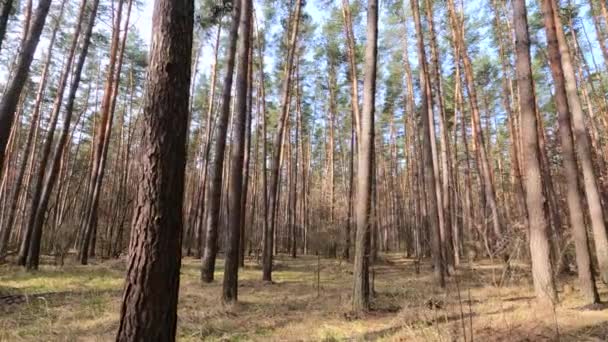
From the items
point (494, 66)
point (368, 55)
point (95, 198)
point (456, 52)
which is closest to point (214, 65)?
point (95, 198)

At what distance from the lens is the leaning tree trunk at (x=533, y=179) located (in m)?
6.18

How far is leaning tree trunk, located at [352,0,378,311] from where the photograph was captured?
6.36 metres

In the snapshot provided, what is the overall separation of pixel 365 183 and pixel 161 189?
4.42 meters

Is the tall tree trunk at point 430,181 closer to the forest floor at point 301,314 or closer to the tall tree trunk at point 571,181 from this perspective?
the forest floor at point 301,314

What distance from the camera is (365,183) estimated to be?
671cm

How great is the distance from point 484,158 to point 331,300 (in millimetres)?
9156

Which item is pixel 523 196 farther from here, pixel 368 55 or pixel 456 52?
pixel 368 55

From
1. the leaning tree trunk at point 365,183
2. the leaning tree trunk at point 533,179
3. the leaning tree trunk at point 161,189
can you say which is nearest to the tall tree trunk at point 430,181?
the leaning tree trunk at point 533,179

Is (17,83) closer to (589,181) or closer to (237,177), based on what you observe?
(237,177)

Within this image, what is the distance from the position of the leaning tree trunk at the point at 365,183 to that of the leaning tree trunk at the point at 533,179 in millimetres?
2726

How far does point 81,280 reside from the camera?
9.12 meters

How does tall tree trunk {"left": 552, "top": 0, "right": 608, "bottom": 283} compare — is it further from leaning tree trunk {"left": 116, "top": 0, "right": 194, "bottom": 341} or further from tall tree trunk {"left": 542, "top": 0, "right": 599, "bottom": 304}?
leaning tree trunk {"left": 116, "top": 0, "right": 194, "bottom": 341}

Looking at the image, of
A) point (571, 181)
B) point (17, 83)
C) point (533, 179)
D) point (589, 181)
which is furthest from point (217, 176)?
point (589, 181)

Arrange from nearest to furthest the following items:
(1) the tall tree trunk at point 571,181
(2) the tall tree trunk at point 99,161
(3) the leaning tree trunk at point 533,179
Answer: (3) the leaning tree trunk at point 533,179
(1) the tall tree trunk at point 571,181
(2) the tall tree trunk at point 99,161
